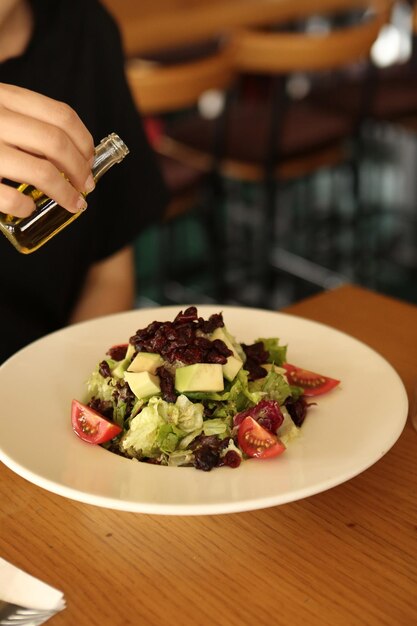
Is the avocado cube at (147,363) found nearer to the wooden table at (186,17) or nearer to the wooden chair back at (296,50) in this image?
the wooden chair back at (296,50)

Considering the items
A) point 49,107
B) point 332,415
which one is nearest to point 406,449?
point 332,415

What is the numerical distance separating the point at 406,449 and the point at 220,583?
11.7 inches

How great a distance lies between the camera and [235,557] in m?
0.81

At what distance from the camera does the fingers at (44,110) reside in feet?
2.86

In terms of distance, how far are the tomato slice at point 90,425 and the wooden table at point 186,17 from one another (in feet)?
8.05

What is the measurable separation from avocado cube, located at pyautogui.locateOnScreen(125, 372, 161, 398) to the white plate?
0.23 ft

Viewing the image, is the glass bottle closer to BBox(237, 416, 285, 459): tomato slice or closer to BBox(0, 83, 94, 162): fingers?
BBox(0, 83, 94, 162): fingers

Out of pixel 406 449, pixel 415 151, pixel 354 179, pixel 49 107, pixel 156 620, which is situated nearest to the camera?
pixel 156 620

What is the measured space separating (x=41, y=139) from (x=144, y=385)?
26 cm

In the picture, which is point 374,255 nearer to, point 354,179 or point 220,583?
point 354,179

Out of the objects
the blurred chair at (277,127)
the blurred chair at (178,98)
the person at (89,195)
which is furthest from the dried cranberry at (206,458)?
the blurred chair at (277,127)

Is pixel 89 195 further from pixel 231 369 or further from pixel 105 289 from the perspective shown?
pixel 231 369

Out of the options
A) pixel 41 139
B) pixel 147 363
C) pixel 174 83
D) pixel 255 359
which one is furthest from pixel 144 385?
pixel 174 83

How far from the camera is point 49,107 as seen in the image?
0.87 meters
